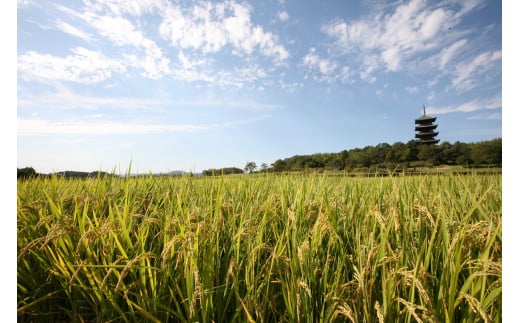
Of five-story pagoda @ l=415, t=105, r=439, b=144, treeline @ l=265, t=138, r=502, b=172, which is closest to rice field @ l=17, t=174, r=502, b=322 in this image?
treeline @ l=265, t=138, r=502, b=172

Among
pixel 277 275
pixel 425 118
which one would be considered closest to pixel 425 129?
pixel 425 118

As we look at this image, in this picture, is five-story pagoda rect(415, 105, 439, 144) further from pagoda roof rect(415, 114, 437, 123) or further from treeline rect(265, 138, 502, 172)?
treeline rect(265, 138, 502, 172)

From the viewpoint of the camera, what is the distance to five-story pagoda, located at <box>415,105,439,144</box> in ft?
209

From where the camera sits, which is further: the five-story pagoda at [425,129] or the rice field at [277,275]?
the five-story pagoda at [425,129]

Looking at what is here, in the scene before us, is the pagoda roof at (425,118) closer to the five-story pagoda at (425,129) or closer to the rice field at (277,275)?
the five-story pagoda at (425,129)

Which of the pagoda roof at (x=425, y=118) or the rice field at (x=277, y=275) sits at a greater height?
the pagoda roof at (x=425, y=118)

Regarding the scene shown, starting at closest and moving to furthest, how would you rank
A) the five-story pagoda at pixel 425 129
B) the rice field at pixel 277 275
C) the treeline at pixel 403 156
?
1. the rice field at pixel 277 275
2. the treeline at pixel 403 156
3. the five-story pagoda at pixel 425 129

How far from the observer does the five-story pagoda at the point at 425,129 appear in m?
63.8

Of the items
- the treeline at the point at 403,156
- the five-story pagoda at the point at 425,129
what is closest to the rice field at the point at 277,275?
the treeline at the point at 403,156

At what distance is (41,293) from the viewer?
6.35 feet

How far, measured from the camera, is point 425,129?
6562 centimetres
